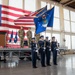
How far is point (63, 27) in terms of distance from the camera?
685 inches

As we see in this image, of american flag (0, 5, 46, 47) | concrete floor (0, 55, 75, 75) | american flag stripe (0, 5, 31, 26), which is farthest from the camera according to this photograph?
american flag stripe (0, 5, 31, 26)

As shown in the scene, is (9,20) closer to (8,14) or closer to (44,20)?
(8,14)

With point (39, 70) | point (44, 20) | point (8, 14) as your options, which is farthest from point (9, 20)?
point (39, 70)

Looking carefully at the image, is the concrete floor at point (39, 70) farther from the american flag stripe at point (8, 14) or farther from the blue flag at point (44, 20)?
the american flag stripe at point (8, 14)

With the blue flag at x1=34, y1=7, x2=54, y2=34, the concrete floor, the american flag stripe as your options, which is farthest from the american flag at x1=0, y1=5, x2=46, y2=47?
the concrete floor

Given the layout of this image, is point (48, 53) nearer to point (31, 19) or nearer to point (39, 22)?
point (39, 22)

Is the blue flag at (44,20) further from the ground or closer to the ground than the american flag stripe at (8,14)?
closer to the ground

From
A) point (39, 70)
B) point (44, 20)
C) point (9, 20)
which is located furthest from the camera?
point (9, 20)

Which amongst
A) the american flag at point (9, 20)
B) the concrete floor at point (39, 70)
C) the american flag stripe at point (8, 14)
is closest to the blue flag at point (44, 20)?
the concrete floor at point (39, 70)

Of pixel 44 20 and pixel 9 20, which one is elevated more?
pixel 9 20

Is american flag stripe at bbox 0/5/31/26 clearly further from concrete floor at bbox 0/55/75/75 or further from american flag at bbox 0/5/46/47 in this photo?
concrete floor at bbox 0/55/75/75

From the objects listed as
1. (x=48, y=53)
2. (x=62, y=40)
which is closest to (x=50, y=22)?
(x=48, y=53)

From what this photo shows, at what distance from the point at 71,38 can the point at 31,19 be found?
30.5 ft

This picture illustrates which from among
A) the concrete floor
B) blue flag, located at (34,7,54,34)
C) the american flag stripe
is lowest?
the concrete floor
